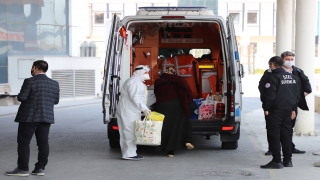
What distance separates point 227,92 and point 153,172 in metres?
2.31

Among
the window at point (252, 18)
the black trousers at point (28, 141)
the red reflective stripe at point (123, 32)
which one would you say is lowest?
the black trousers at point (28, 141)

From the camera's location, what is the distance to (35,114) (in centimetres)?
870

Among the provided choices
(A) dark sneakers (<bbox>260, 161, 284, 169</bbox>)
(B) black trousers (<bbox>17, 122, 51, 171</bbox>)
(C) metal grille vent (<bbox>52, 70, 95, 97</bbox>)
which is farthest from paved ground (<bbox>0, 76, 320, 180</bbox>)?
(C) metal grille vent (<bbox>52, 70, 95, 97</bbox>)

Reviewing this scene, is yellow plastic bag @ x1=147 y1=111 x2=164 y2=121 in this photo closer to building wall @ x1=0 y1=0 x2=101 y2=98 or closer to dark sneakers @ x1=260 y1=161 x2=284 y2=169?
dark sneakers @ x1=260 y1=161 x2=284 y2=169

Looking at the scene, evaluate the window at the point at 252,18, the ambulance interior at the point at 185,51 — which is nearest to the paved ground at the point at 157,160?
the ambulance interior at the point at 185,51

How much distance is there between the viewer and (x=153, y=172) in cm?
929

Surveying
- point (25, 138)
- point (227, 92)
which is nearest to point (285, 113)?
point (227, 92)

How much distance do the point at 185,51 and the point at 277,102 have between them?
15.2ft

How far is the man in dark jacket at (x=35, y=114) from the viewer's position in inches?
343

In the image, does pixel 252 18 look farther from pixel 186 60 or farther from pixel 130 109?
pixel 130 109

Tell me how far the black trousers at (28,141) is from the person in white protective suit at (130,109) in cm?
174

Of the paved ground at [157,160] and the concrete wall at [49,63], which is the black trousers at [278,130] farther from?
the concrete wall at [49,63]

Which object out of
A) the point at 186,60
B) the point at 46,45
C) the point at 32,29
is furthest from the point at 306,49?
the point at 46,45

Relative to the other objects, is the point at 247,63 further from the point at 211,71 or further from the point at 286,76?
the point at 286,76
